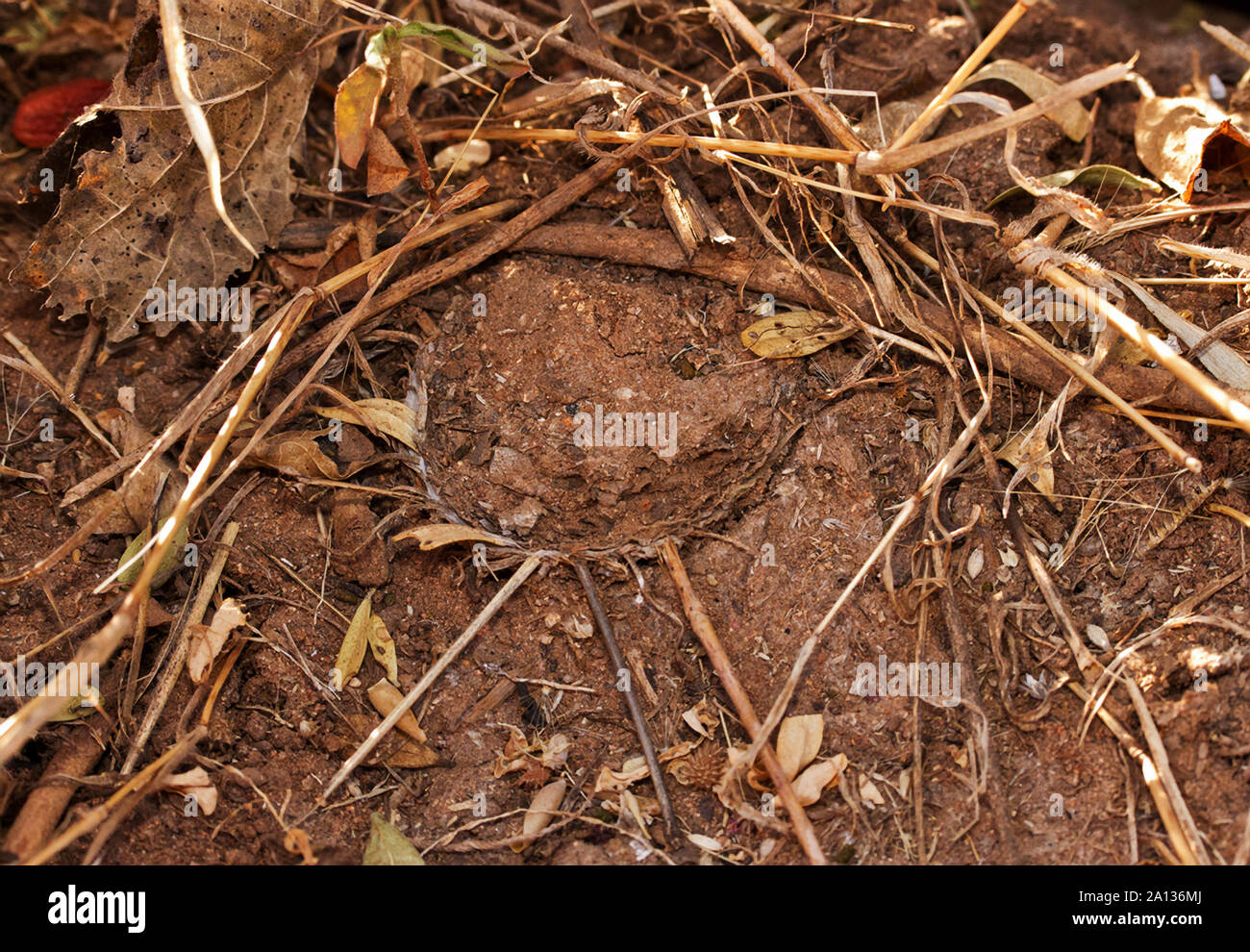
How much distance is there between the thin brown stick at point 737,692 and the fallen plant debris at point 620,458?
10 millimetres

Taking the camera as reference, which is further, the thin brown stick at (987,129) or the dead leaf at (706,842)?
the dead leaf at (706,842)

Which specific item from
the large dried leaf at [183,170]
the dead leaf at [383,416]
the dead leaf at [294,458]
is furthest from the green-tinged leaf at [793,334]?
the large dried leaf at [183,170]

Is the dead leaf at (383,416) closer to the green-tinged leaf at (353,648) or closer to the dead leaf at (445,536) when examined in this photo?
the dead leaf at (445,536)

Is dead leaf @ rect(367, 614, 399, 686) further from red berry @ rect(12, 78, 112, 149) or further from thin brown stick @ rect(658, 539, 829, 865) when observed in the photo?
red berry @ rect(12, 78, 112, 149)

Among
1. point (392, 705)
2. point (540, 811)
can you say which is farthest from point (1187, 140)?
point (392, 705)

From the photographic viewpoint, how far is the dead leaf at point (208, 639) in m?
2.03

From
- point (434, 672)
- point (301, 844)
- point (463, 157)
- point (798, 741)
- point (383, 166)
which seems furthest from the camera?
point (463, 157)

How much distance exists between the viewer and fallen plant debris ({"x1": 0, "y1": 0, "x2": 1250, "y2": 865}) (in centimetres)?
193

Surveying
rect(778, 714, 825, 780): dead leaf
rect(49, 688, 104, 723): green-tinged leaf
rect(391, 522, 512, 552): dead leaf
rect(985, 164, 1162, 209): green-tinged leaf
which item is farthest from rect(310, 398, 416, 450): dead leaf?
rect(985, 164, 1162, 209): green-tinged leaf

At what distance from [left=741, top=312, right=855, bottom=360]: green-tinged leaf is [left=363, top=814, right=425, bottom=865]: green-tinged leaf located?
4.39 ft

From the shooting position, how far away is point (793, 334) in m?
2.25

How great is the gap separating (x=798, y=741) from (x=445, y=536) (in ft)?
2.95

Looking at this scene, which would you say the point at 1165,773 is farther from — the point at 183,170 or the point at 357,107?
the point at 183,170

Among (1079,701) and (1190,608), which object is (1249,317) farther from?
(1079,701)
